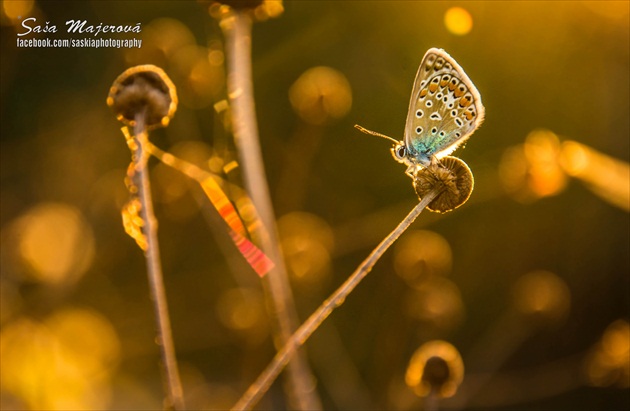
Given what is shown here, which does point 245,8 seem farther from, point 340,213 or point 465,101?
point 340,213

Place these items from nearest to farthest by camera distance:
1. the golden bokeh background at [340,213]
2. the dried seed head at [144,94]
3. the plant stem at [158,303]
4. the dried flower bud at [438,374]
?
1. the plant stem at [158,303]
2. the dried seed head at [144,94]
3. the dried flower bud at [438,374]
4. the golden bokeh background at [340,213]

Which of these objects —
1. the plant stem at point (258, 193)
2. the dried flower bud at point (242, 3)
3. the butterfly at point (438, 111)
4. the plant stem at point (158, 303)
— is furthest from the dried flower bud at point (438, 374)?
the dried flower bud at point (242, 3)

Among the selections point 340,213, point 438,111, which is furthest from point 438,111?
point 340,213

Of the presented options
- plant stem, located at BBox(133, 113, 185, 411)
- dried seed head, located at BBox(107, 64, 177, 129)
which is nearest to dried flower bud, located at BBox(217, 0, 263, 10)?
dried seed head, located at BBox(107, 64, 177, 129)

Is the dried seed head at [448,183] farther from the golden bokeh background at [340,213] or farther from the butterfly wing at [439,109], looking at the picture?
the golden bokeh background at [340,213]

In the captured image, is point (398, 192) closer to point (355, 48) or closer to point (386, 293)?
point (386, 293)

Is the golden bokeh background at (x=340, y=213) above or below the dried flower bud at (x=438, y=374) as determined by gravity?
above
